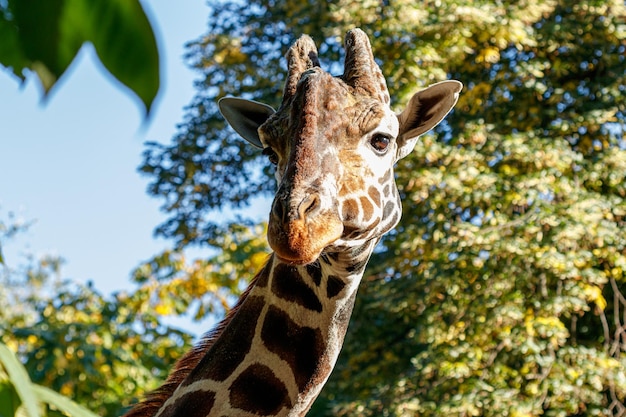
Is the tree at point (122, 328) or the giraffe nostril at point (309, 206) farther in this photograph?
the tree at point (122, 328)

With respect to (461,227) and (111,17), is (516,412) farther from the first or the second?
(111,17)

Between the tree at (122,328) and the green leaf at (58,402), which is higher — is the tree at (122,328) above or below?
below

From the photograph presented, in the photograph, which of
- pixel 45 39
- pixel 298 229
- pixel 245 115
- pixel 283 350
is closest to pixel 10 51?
pixel 45 39

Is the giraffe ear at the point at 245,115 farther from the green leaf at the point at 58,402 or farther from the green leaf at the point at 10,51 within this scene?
the green leaf at the point at 10,51

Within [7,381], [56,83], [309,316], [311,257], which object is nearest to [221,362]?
[309,316]

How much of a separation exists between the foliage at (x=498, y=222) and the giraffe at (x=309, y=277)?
5266 millimetres

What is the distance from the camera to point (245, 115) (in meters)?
3.09

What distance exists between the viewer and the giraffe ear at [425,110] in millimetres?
2859

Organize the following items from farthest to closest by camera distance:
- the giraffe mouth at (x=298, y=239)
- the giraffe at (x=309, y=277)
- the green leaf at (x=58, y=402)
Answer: the giraffe at (x=309, y=277) → the giraffe mouth at (x=298, y=239) → the green leaf at (x=58, y=402)

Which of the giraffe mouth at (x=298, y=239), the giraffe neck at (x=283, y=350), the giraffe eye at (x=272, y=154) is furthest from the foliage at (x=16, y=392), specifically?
the giraffe eye at (x=272, y=154)

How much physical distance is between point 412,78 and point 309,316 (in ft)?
A: 19.8

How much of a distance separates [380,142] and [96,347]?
A: 5.71 m

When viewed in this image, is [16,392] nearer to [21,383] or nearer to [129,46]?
[21,383]

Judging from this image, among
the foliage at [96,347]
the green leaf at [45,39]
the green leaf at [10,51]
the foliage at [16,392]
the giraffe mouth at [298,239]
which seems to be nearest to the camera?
the green leaf at [45,39]
